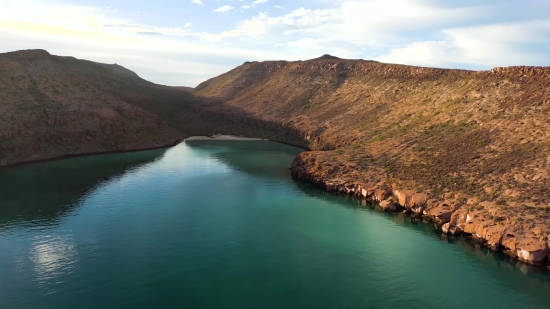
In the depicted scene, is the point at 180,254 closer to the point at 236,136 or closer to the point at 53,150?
the point at 53,150

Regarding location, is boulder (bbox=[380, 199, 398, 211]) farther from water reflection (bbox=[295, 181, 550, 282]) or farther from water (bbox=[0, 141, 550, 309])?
water (bbox=[0, 141, 550, 309])

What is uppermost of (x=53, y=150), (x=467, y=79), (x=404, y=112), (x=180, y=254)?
(x=467, y=79)

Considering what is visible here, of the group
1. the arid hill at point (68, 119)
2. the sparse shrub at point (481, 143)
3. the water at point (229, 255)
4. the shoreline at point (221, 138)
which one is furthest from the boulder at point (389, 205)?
the shoreline at point (221, 138)

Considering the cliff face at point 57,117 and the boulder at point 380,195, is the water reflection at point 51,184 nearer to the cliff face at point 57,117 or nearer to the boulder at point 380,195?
the cliff face at point 57,117

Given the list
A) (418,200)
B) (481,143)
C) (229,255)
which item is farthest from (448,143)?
(229,255)

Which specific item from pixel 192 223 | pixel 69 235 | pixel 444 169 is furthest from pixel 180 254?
pixel 444 169

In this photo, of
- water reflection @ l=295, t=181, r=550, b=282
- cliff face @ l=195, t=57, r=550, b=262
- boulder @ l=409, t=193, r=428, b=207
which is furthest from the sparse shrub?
water reflection @ l=295, t=181, r=550, b=282

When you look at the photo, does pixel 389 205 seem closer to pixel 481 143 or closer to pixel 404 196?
pixel 404 196
